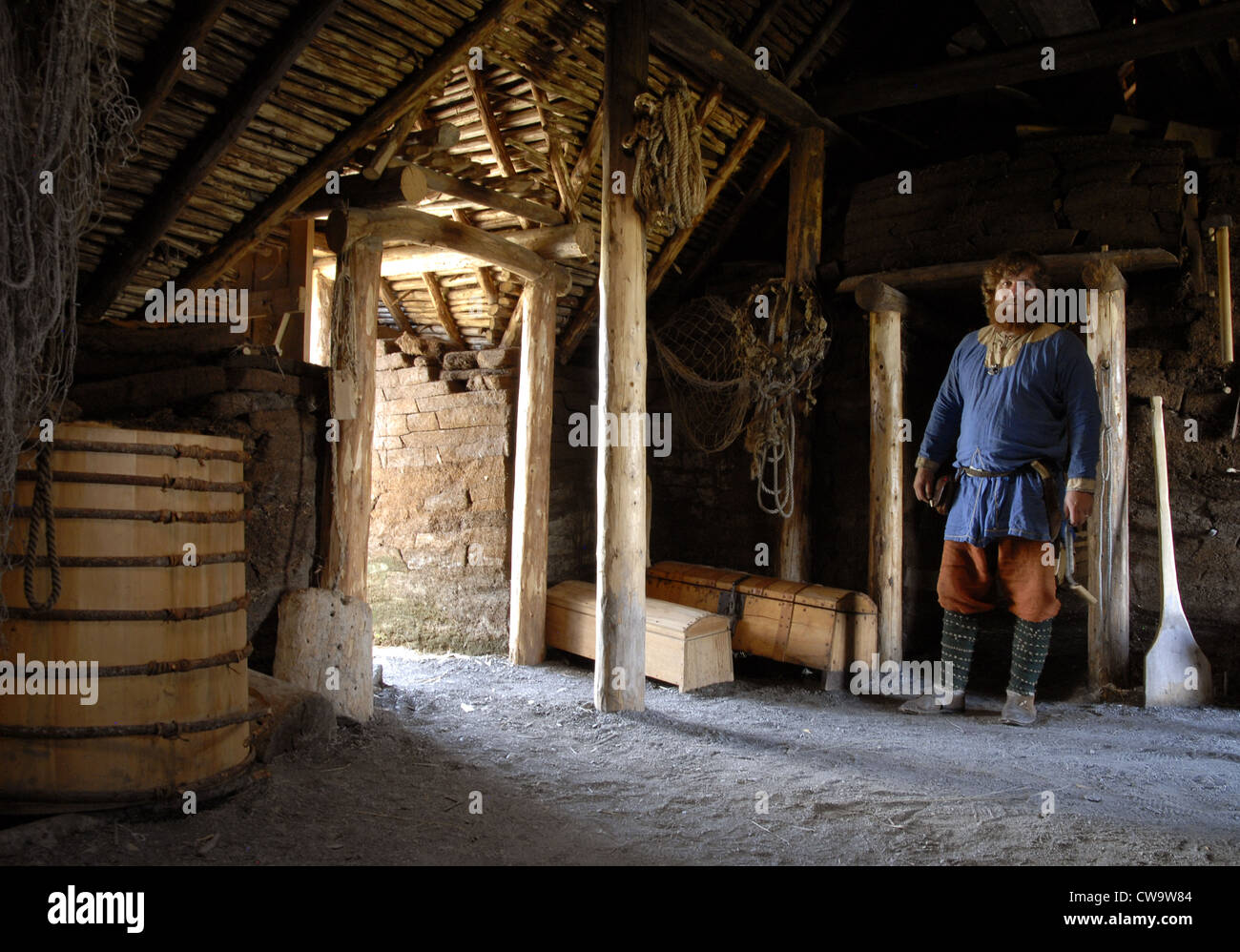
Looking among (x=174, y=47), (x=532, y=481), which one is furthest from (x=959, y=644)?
(x=174, y=47)

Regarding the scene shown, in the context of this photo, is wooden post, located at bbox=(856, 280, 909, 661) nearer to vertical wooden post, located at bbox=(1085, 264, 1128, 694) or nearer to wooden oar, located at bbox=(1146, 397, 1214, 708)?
vertical wooden post, located at bbox=(1085, 264, 1128, 694)

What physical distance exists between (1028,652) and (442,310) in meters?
4.43

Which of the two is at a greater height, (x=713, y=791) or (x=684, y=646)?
(x=684, y=646)

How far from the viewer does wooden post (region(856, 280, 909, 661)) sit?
552cm

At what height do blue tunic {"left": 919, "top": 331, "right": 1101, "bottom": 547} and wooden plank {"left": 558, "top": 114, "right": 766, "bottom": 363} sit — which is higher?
wooden plank {"left": 558, "top": 114, "right": 766, "bottom": 363}

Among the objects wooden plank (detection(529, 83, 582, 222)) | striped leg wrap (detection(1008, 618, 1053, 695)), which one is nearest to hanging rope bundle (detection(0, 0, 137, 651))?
wooden plank (detection(529, 83, 582, 222))

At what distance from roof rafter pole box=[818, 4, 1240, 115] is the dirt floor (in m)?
3.88

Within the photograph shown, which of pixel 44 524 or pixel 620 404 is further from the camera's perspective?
pixel 620 404

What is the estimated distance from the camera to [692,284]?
7.33m

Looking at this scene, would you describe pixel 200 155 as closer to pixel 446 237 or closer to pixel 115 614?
pixel 446 237

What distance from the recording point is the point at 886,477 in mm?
5598

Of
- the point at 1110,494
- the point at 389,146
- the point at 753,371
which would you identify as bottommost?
the point at 1110,494

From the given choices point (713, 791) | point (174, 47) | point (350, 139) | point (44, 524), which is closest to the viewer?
point (44, 524)

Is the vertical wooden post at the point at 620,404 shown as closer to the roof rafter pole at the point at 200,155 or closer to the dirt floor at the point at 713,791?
the dirt floor at the point at 713,791
